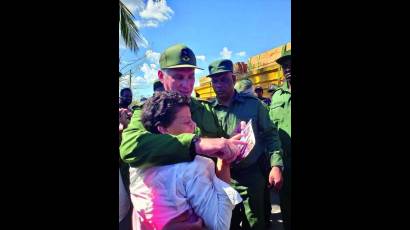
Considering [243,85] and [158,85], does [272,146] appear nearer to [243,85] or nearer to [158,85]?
[243,85]

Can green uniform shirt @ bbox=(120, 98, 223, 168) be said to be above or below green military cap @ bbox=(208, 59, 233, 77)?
below

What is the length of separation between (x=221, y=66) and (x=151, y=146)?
73 cm

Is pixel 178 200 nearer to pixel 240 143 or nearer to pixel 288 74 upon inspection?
pixel 240 143

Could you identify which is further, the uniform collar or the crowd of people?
the uniform collar

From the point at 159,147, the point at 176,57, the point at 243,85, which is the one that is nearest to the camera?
the point at 159,147

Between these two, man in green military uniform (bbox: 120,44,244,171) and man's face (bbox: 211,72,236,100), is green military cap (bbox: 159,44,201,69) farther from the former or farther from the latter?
man's face (bbox: 211,72,236,100)

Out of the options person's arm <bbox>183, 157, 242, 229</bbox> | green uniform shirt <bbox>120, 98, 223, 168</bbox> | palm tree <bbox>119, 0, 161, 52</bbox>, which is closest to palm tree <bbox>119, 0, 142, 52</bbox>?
palm tree <bbox>119, 0, 161, 52</bbox>

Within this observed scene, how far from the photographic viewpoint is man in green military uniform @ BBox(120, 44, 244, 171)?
2287 millimetres

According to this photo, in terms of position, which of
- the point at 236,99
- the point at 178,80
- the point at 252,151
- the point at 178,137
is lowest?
the point at 252,151

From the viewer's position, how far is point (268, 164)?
2477 millimetres

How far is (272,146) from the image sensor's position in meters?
2.46

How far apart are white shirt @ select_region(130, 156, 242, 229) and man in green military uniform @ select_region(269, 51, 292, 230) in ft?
1.41

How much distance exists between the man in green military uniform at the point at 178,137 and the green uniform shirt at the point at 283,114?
35 centimetres

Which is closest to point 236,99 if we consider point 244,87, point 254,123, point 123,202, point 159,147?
point 244,87
